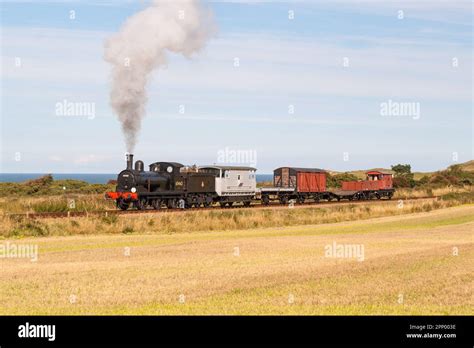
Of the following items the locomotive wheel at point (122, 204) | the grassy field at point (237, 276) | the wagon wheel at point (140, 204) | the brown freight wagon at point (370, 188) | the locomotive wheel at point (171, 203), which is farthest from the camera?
the brown freight wagon at point (370, 188)

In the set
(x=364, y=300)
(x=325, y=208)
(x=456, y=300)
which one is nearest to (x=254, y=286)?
(x=364, y=300)

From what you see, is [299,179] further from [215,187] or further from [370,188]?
[215,187]

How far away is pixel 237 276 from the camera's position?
22.1m

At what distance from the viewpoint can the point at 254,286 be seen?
2025 cm

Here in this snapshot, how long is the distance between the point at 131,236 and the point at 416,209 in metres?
32.5

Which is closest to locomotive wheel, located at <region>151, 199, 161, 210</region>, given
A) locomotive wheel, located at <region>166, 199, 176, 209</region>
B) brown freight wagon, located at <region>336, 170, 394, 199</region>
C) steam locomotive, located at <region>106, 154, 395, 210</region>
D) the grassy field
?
steam locomotive, located at <region>106, 154, 395, 210</region>

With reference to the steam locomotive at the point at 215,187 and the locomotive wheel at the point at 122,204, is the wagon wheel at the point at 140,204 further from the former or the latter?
the locomotive wheel at the point at 122,204

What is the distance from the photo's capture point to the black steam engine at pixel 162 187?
47594mm

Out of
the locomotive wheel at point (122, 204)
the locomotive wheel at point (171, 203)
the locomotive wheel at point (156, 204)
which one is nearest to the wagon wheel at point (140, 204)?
the locomotive wheel at point (122, 204)

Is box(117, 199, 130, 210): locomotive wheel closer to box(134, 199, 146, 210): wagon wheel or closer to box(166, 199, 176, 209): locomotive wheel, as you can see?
box(134, 199, 146, 210): wagon wheel

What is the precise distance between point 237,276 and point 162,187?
29.1 meters

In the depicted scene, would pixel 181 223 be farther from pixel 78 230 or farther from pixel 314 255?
pixel 314 255

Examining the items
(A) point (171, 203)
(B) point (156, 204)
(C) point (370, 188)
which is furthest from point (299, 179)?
(B) point (156, 204)

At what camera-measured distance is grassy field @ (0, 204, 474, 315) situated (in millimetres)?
17266
